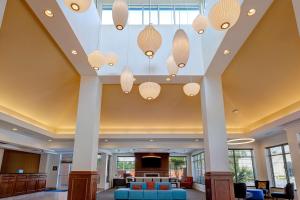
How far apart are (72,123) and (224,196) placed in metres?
7.85

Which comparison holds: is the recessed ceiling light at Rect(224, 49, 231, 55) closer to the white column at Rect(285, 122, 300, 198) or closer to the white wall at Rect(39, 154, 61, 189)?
the white column at Rect(285, 122, 300, 198)

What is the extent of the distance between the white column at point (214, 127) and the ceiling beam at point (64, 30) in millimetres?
3398

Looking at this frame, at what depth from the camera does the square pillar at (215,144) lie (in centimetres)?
560

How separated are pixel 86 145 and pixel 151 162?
39.5 feet

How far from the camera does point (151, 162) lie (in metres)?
17.4

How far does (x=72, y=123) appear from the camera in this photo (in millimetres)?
11000

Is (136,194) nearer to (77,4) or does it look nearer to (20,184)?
(20,184)

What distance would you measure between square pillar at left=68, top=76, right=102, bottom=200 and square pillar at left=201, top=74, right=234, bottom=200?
300 centimetres

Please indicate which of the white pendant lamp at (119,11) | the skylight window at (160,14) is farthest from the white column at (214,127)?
the white pendant lamp at (119,11)

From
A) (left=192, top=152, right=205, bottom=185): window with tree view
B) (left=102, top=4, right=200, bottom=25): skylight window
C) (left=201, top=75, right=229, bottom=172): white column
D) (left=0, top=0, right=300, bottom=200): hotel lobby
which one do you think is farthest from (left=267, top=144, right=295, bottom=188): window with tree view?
(left=102, top=4, right=200, bottom=25): skylight window

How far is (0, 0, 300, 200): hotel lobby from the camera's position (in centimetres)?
448

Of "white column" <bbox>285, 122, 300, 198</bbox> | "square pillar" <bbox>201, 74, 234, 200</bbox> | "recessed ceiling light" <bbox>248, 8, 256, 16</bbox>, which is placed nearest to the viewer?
"recessed ceiling light" <bbox>248, 8, 256, 16</bbox>

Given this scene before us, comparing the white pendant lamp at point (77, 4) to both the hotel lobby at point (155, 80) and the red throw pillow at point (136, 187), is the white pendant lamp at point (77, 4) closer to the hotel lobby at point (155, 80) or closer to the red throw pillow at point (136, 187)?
the hotel lobby at point (155, 80)

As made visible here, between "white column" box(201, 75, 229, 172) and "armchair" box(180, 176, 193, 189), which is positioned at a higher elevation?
"white column" box(201, 75, 229, 172)
